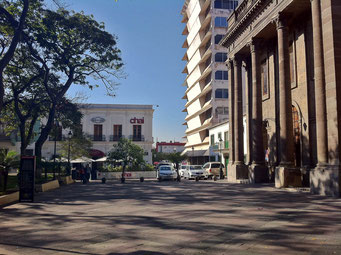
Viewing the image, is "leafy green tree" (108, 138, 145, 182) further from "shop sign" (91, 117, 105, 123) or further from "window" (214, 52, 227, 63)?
"window" (214, 52, 227, 63)

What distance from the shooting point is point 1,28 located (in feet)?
68.2

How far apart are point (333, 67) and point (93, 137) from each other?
4510 cm

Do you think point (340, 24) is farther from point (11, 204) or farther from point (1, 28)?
point (1, 28)

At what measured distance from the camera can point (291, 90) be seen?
1981 cm

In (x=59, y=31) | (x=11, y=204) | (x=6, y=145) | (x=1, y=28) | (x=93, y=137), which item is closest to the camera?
(x=11, y=204)

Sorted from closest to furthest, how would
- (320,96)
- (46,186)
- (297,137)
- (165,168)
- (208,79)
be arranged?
(320,96) < (297,137) < (46,186) < (165,168) < (208,79)

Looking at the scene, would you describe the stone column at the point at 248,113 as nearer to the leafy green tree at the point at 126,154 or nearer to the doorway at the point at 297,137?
the doorway at the point at 297,137

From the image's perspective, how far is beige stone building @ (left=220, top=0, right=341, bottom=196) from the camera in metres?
13.5

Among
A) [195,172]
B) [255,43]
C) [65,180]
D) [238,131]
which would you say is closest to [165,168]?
[195,172]

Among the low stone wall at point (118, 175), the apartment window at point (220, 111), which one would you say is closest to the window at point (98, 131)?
the low stone wall at point (118, 175)

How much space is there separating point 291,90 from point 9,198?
16.6 m

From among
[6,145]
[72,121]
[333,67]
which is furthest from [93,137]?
[333,67]

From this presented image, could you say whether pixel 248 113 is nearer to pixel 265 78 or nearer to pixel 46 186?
pixel 265 78

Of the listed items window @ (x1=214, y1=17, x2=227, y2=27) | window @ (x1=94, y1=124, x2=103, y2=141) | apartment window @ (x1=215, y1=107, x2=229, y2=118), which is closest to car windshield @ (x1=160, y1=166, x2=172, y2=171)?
apartment window @ (x1=215, y1=107, x2=229, y2=118)
